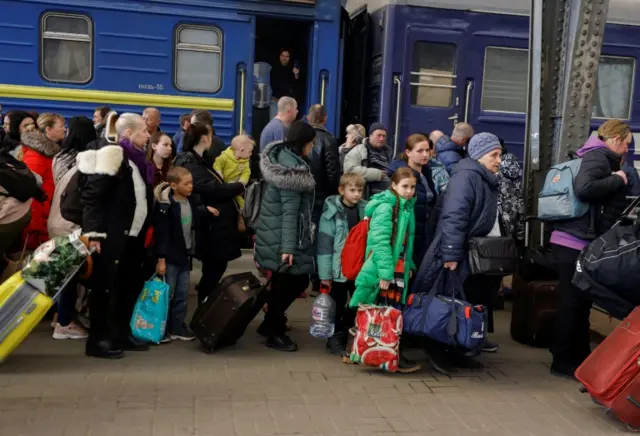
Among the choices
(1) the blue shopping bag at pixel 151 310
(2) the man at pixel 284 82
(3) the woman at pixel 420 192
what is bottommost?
(1) the blue shopping bag at pixel 151 310

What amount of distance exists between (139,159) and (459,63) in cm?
521

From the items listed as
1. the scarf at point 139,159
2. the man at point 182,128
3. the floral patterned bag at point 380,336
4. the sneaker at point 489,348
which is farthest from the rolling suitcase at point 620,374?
the man at point 182,128

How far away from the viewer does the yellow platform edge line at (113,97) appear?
8734 millimetres

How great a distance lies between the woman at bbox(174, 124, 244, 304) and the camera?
237 inches

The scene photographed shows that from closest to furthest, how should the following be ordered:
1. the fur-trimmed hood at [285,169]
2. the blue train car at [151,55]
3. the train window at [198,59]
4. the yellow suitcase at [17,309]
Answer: the yellow suitcase at [17,309] → the fur-trimmed hood at [285,169] → the blue train car at [151,55] → the train window at [198,59]

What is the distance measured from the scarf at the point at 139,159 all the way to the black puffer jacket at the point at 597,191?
290cm

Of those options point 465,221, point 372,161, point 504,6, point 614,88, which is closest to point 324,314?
point 465,221

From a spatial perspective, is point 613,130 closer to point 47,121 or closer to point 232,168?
point 232,168

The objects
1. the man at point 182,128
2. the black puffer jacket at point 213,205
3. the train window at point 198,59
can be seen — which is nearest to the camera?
the black puffer jacket at point 213,205

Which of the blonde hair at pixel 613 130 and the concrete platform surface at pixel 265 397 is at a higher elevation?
the blonde hair at pixel 613 130

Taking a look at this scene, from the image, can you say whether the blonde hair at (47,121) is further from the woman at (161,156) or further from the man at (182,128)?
the man at (182,128)

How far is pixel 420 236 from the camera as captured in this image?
228 inches

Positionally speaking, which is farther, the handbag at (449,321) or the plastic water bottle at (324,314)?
the plastic water bottle at (324,314)

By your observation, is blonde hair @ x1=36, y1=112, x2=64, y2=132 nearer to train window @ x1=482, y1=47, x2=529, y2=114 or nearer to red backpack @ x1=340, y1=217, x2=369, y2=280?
red backpack @ x1=340, y1=217, x2=369, y2=280
